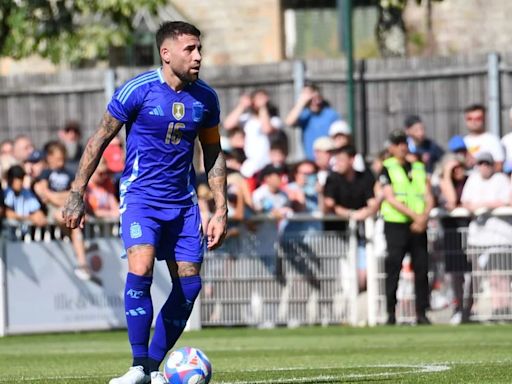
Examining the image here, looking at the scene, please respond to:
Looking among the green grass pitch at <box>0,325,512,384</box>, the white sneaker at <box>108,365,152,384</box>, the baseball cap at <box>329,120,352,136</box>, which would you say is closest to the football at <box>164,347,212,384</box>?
the white sneaker at <box>108,365,152,384</box>

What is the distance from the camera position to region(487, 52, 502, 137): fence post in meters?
23.7

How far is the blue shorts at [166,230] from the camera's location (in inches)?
411

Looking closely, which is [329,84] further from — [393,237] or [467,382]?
[467,382]

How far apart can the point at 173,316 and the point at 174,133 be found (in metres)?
1.25

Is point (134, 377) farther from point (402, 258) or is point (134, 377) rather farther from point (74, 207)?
point (402, 258)

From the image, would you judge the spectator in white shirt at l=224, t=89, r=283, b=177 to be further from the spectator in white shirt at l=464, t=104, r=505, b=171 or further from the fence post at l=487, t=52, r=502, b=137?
the fence post at l=487, t=52, r=502, b=137

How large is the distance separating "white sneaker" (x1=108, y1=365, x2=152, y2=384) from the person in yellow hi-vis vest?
8.63 metres

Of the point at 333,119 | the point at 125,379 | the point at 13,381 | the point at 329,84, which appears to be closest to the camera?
the point at 125,379

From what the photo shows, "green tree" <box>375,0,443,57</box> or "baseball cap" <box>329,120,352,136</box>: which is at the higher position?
"green tree" <box>375,0,443,57</box>

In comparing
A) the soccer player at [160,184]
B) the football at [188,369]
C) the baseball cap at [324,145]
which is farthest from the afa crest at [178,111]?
the baseball cap at [324,145]

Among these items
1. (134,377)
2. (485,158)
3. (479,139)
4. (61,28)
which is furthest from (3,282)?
(61,28)

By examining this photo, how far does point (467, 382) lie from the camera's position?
10.3m

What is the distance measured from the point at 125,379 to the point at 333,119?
12.7 metres

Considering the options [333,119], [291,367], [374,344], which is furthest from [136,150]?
[333,119]
